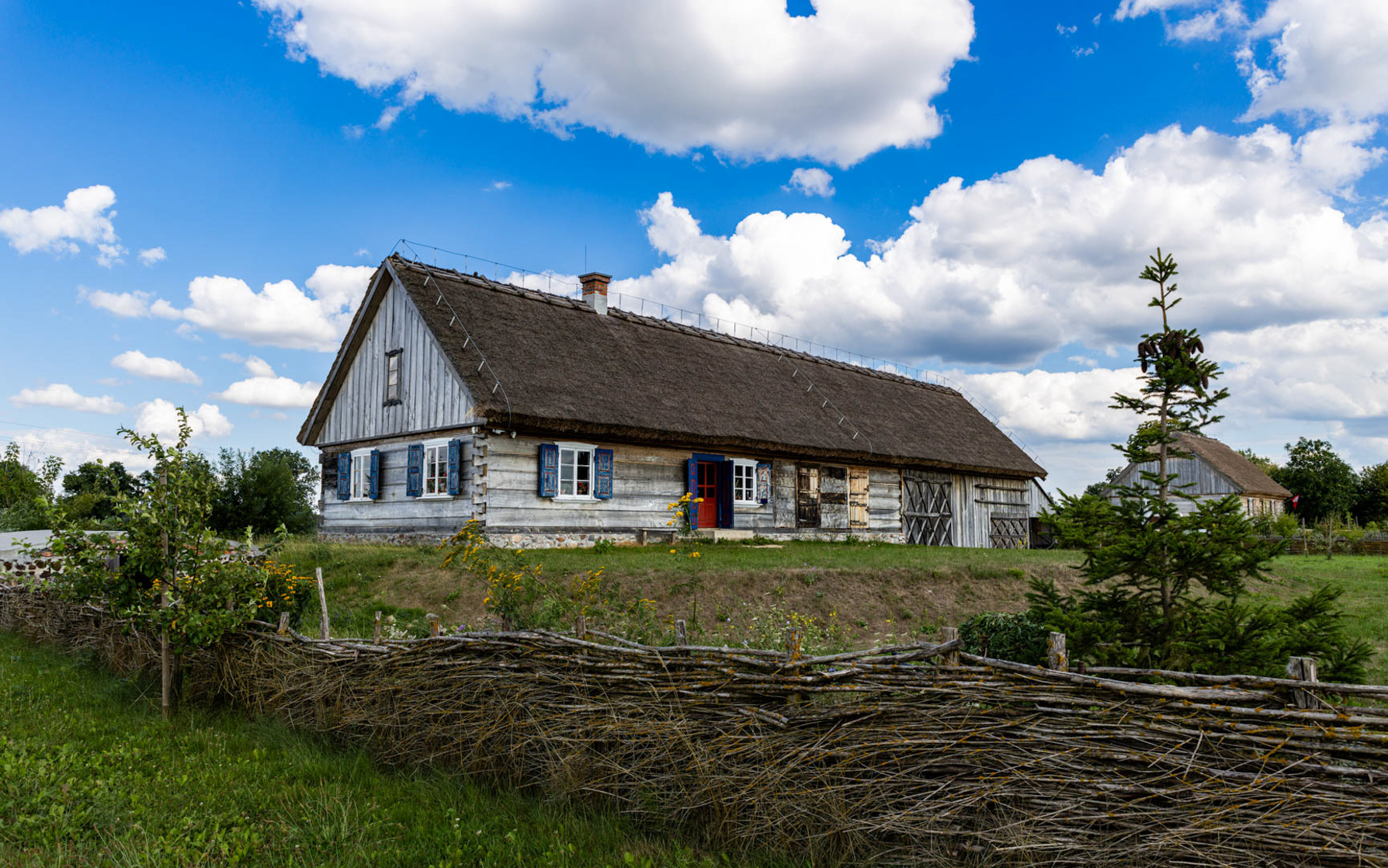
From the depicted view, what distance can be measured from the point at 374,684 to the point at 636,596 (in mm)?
5263

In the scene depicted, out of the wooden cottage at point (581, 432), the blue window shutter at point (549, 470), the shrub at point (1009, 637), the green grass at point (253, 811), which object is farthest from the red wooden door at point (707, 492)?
the green grass at point (253, 811)

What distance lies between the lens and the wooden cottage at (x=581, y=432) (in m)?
15.9

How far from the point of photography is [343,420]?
2002cm

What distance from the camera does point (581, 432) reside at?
1622 cm

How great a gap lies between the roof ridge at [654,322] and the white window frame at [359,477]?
4.49 meters

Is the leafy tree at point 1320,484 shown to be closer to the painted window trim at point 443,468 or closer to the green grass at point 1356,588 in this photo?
the green grass at point 1356,588

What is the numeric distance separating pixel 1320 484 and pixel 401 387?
53509 millimetres

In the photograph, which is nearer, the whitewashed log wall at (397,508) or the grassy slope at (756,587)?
the grassy slope at (756,587)

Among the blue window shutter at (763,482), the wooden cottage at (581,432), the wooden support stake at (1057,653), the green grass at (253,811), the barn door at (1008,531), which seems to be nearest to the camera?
the wooden support stake at (1057,653)

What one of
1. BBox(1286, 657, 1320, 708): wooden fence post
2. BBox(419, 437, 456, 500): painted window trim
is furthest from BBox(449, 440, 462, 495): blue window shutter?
BBox(1286, 657, 1320, 708): wooden fence post

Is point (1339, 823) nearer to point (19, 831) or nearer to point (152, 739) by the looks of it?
point (19, 831)

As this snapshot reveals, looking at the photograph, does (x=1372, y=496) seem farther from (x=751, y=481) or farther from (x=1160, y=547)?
(x=1160, y=547)

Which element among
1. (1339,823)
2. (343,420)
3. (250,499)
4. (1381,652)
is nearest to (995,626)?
(1339,823)

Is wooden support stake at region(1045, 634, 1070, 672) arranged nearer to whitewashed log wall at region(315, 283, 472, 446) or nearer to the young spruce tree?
the young spruce tree
